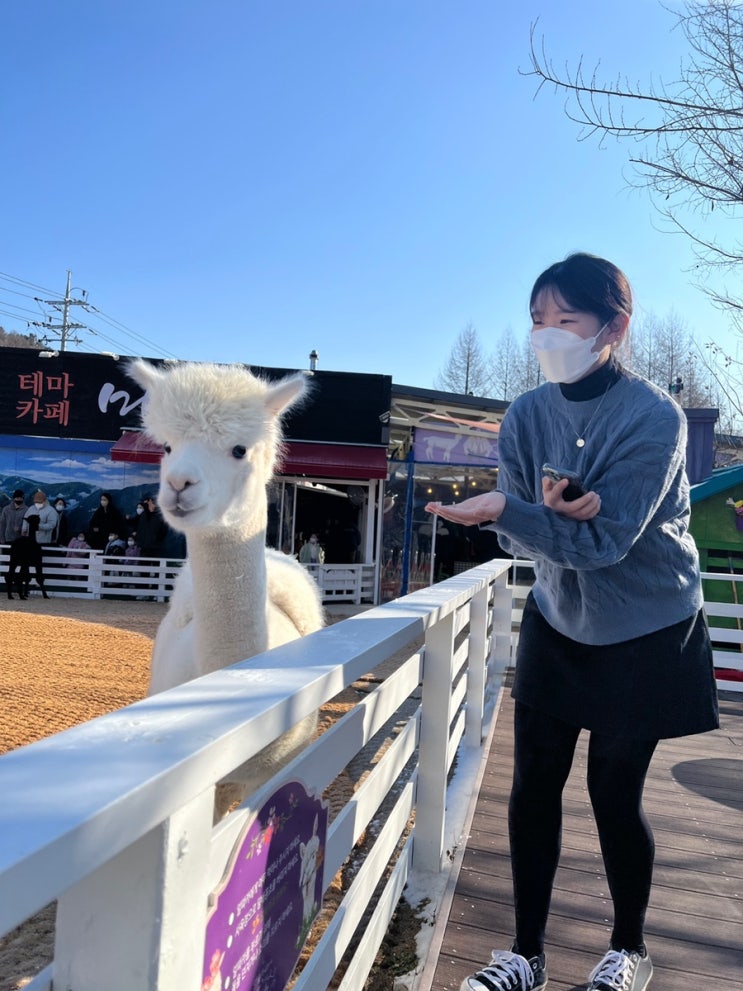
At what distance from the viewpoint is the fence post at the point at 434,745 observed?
8.55 feet

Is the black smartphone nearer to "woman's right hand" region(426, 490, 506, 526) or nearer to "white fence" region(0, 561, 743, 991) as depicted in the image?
"woman's right hand" region(426, 490, 506, 526)

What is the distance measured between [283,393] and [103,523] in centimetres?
1369

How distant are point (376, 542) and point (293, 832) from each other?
47.0ft

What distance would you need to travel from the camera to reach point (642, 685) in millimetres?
1814

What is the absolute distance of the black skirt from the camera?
181 cm

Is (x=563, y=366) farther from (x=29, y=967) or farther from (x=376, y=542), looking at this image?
(x=376, y=542)

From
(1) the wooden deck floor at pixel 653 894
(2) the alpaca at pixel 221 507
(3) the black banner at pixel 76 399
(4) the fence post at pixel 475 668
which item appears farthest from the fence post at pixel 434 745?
(3) the black banner at pixel 76 399

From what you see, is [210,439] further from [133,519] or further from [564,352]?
[133,519]

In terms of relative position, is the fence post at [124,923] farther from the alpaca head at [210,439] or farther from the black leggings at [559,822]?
the alpaca head at [210,439]

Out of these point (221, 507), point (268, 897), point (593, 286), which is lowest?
point (268, 897)

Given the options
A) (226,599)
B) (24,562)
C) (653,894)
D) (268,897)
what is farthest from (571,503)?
(24,562)

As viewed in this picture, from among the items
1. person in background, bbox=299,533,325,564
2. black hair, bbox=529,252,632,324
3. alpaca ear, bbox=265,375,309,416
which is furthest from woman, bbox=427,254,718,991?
person in background, bbox=299,533,325,564

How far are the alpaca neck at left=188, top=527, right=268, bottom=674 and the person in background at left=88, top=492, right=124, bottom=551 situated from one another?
13654 millimetres

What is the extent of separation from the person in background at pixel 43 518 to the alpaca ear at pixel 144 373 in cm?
1276
